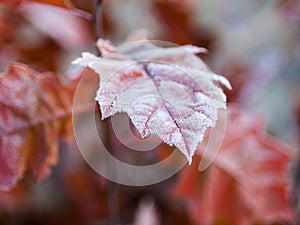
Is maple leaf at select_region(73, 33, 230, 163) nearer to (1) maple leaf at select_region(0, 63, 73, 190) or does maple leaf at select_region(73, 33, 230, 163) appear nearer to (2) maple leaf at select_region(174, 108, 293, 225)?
(1) maple leaf at select_region(0, 63, 73, 190)

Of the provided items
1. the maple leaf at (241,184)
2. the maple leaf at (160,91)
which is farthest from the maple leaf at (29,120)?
the maple leaf at (241,184)

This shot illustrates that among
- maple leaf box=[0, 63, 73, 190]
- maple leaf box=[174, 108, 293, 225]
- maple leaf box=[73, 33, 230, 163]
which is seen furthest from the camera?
maple leaf box=[174, 108, 293, 225]

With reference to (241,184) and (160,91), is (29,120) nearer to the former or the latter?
(160,91)

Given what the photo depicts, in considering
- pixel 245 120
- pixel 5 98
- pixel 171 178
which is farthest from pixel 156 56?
pixel 171 178

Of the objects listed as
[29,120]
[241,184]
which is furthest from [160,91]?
[241,184]

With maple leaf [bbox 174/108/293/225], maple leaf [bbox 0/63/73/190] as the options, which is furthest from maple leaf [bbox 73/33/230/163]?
maple leaf [bbox 174/108/293/225]

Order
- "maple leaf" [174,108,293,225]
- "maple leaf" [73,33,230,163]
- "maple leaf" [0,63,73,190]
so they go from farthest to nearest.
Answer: "maple leaf" [174,108,293,225] < "maple leaf" [0,63,73,190] < "maple leaf" [73,33,230,163]
